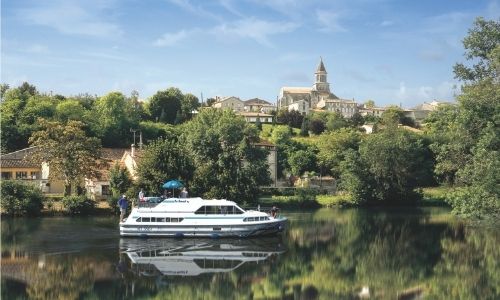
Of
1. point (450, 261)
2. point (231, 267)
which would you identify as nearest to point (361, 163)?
point (450, 261)

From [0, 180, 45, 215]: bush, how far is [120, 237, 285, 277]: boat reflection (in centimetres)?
1533

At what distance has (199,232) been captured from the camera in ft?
126

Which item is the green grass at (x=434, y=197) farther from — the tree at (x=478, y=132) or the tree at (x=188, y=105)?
the tree at (x=188, y=105)

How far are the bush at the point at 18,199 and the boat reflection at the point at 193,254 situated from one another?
1533 centimetres

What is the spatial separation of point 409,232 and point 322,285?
20.1 metres

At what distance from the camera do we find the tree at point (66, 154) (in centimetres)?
5241

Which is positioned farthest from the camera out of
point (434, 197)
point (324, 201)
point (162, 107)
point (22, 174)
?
point (162, 107)

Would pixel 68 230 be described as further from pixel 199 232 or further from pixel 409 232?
pixel 409 232

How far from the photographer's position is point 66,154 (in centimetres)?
5262

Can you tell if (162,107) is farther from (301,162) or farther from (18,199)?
(18,199)

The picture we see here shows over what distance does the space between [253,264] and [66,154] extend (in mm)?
29521

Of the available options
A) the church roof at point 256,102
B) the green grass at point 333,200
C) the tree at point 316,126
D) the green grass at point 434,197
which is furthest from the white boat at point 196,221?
the church roof at point 256,102

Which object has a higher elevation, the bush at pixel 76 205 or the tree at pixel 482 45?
the tree at pixel 482 45

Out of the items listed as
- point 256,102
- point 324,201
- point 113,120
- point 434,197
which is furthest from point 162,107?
point 256,102
